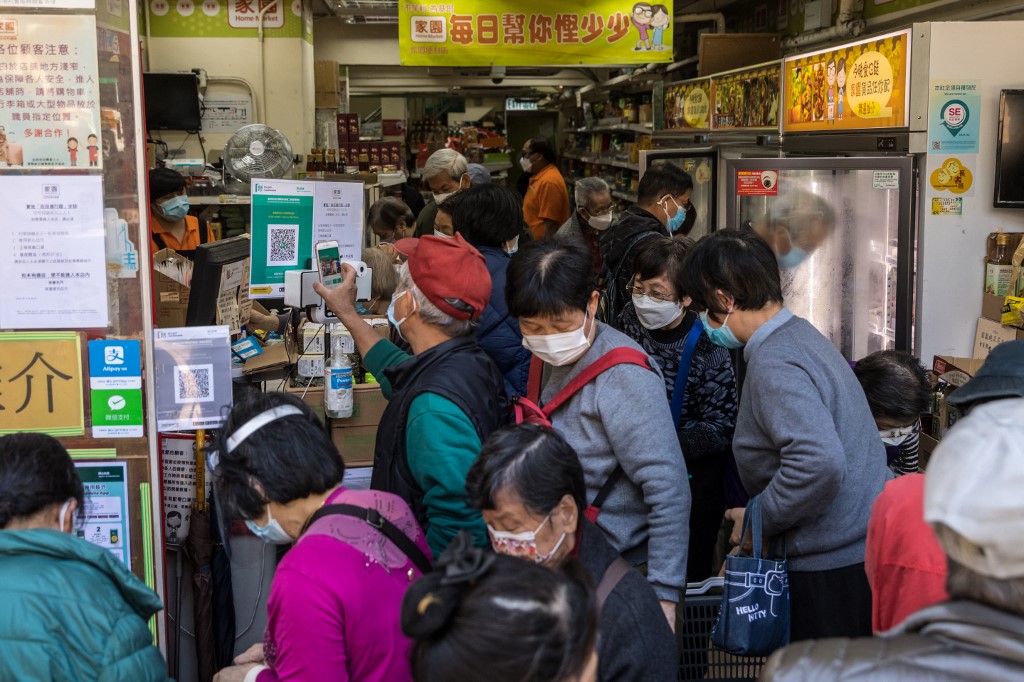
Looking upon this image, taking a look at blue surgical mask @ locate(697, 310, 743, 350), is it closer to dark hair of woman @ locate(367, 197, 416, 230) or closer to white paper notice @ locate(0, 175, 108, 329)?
white paper notice @ locate(0, 175, 108, 329)

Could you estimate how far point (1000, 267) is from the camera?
4.29 m

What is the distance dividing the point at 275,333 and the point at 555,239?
2078 millimetres

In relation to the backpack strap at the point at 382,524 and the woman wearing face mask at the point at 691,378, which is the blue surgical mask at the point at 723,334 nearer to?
the woman wearing face mask at the point at 691,378

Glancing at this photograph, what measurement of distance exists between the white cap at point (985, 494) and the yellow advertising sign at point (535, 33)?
6096mm

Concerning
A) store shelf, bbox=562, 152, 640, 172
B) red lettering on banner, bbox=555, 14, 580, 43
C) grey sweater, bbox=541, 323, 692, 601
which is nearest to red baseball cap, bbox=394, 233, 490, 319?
grey sweater, bbox=541, 323, 692, 601

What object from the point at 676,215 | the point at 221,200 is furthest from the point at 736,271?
the point at 221,200

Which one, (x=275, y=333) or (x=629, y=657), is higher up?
(x=275, y=333)

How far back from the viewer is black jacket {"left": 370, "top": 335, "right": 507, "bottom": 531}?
8.46 feet

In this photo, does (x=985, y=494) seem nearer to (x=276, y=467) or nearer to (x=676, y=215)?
(x=276, y=467)

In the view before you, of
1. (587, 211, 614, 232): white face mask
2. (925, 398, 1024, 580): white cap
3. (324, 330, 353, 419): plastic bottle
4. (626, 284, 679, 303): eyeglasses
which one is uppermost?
(587, 211, 614, 232): white face mask

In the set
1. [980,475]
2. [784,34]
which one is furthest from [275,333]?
[784,34]

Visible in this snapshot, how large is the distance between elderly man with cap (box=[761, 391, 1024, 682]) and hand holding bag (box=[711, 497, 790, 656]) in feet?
4.16

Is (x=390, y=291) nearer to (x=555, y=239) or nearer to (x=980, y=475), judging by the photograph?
(x=555, y=239)

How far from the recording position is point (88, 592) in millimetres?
2068
